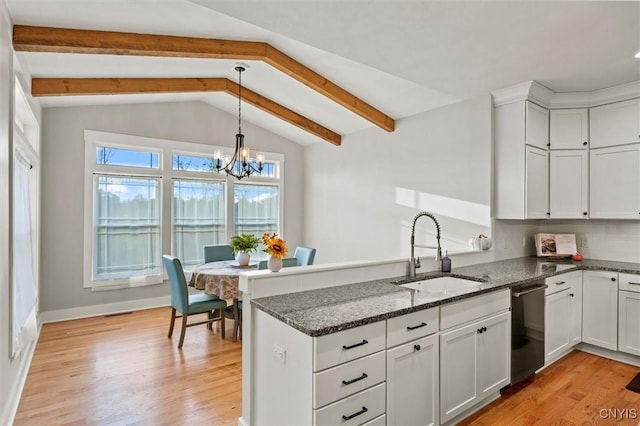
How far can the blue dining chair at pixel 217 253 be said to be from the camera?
468 centimetres

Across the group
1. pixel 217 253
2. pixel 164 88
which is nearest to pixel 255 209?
pixel 217 253

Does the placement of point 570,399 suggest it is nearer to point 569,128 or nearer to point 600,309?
point 600,309

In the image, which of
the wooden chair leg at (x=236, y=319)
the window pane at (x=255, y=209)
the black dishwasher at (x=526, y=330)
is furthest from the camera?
the window pane at (x=255, y=209)

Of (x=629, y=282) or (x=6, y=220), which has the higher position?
(x=6, y=220)

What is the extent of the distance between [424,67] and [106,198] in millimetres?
4544

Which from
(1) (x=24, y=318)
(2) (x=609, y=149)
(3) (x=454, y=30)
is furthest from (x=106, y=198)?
(2) (x=609, y=149)

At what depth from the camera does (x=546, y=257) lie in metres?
3.98

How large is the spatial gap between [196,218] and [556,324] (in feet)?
16.4

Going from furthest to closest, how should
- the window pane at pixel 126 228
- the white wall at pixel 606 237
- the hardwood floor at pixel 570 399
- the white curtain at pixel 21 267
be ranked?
the window pane at pixel 126 228
the white wall at pixel 606 237
the white curtain at pixel 21 267
the hardwood floor at pixel 570 399

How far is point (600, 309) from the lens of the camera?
3293 mm

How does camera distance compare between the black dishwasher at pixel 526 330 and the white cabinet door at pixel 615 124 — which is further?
the white cabinet door at pixel 615 124

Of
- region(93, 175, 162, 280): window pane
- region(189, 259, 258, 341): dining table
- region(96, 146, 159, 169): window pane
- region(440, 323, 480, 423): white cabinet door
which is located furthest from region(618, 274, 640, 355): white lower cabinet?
region(96, 146, 159, 169): window pane

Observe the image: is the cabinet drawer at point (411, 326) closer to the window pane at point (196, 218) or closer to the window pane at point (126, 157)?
the window pane at point (196, 218)

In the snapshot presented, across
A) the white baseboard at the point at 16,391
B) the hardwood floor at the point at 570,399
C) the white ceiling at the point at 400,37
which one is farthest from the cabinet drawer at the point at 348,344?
the white baseboard at the point at 16,391
